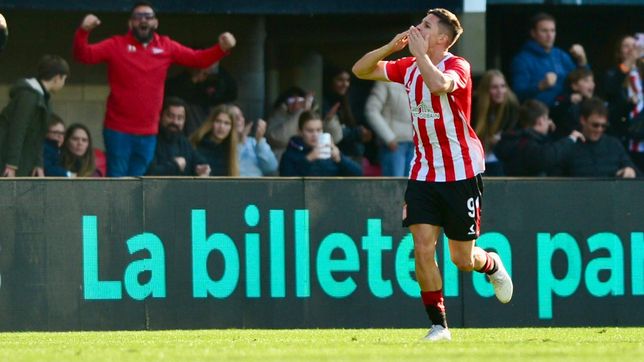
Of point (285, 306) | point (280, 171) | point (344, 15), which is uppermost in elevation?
point (344, 15)

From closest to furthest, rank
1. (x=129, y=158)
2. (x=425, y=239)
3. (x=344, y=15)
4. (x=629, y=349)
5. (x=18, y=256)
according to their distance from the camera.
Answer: (x=629, y=349) → (x=425, y=239) → (x=18, y=256) → (x=129, y=158) → (x=344, y=15)

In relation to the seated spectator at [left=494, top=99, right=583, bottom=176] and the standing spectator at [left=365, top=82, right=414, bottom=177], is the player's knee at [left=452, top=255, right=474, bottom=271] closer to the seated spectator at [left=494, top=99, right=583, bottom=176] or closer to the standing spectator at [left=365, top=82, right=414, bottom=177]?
the seated spectator at [left=494, top=99, right=583, bottom=176]

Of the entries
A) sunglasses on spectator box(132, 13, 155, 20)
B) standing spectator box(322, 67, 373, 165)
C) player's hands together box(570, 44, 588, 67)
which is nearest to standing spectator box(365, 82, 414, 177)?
standing spectator box(322, 67, 373, 165)

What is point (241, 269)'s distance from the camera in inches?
505

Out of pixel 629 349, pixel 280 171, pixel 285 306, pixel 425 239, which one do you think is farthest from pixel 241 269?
pixel 629 349

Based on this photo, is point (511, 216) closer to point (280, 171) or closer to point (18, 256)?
point (280, 171)

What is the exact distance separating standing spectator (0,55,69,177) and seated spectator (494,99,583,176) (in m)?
4.15

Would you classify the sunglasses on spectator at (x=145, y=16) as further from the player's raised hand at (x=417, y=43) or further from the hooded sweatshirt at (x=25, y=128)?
the player's raised hand at (x=417, y=43)

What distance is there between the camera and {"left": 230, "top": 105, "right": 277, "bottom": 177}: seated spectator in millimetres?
14312

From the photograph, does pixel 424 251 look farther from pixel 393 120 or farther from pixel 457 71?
pixel 393 120

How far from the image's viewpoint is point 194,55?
559 inches

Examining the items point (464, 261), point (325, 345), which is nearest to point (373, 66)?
point (464, 261)

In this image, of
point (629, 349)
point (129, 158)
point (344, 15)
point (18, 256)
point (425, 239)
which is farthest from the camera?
point (344, 15)

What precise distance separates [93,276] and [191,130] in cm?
265
